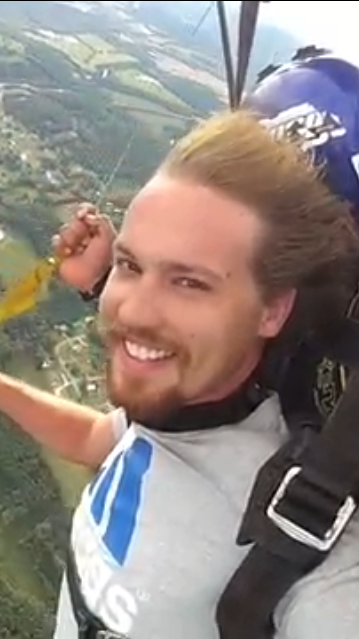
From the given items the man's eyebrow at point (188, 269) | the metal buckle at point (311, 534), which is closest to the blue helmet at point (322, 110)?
the man's eyebrow at point (188, 269)

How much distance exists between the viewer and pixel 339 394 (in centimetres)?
90

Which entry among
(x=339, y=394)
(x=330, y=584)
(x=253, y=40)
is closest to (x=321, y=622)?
(x=330, y=584)

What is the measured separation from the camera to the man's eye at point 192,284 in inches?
33.6

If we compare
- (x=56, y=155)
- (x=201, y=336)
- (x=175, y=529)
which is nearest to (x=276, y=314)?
(x=201, y=336)

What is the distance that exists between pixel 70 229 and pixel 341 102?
275 millimetres

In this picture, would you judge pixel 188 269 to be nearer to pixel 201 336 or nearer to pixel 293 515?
pixel 201 336

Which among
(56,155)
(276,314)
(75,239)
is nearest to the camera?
(276,314)

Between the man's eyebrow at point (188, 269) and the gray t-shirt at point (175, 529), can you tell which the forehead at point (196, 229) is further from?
the gray t-shirt at point (175, 529)

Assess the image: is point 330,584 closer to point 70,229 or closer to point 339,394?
point 339,394

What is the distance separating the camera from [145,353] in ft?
2.82

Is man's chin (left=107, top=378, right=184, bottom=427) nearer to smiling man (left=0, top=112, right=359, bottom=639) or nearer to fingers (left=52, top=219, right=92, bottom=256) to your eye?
smiling man (left=0, top=112, right=359, bottom=639)

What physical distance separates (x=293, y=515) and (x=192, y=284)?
0.19 m

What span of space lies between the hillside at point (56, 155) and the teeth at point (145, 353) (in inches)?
13.5

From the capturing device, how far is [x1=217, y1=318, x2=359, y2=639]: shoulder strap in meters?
0.78
